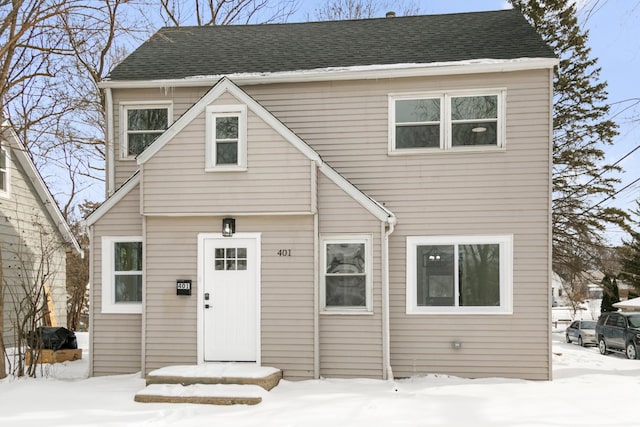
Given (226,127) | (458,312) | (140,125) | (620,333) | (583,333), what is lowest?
(583,333)

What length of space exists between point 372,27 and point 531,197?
17.9ft

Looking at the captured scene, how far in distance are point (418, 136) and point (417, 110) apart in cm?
49

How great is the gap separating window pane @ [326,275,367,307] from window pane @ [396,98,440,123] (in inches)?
122

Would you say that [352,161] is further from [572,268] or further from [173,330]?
[572,268]

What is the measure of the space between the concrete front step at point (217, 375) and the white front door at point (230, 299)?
580 mm

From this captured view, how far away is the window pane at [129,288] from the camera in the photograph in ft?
31.2

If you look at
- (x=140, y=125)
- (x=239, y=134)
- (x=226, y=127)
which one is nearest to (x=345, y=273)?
(x=239, y=134)

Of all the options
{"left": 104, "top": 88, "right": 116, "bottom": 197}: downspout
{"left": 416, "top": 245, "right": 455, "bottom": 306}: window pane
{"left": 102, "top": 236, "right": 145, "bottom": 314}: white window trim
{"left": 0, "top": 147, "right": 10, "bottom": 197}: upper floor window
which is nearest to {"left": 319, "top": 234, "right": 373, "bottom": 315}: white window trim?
{"left": 416, "top": 245, "right": 455, "bottom": 306}: window pane

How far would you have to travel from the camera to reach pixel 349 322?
29.0 ft

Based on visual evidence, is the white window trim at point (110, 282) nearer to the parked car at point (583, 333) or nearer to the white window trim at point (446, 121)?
the white window trim at point (446, 121)

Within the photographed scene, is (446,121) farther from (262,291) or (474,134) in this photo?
(262,291)

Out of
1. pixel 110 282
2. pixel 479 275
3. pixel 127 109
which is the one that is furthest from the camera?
pixel 127 109

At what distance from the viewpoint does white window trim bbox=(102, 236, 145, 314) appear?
9.39 metres

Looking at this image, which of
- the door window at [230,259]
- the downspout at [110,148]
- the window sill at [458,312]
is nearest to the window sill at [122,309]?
the door window at [230,259]
